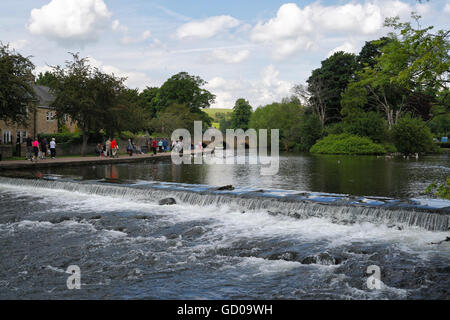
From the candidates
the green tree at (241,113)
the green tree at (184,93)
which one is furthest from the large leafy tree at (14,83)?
the green tree at (241,113)

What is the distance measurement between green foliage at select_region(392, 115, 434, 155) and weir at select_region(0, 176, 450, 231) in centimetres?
4402

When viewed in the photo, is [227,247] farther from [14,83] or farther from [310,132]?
[310,132]

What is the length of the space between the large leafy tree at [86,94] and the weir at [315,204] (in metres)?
18.5

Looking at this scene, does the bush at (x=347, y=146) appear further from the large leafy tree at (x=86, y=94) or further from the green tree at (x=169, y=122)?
the large leafy tree at (x=86, y=94)

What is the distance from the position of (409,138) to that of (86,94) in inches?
1590

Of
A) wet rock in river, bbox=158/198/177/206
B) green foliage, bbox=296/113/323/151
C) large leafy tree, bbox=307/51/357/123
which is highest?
large leafy tree, bbox=307/51/357/123

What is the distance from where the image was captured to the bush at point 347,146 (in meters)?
53.3

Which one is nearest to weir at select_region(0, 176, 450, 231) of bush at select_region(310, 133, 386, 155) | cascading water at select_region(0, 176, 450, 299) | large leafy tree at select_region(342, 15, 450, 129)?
cascading water at select_region(0, 176, 450, 299)

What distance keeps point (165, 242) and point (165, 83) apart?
79.8 metres

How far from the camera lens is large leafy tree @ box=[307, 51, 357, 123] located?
218 feet

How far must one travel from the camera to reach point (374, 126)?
56406mm

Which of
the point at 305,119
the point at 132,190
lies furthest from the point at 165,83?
the point at 132,190

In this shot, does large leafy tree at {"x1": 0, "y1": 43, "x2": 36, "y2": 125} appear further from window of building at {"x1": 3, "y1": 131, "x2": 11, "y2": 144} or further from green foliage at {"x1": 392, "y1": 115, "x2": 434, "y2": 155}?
green foliage at {"x1": 392, "y1": 115, "x2": 434, "y2": 155}
